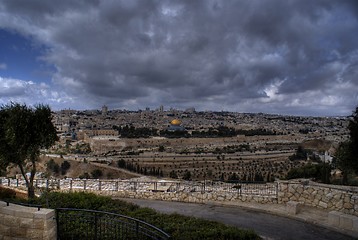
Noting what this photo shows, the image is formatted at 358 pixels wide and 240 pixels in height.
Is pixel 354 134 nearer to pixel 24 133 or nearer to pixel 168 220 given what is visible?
pixel 168 220

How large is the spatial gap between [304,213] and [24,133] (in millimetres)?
11868

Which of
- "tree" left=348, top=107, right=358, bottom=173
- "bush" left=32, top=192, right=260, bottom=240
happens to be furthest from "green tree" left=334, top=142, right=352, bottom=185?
"bush" left=32, top=192, right=260, bottom=240

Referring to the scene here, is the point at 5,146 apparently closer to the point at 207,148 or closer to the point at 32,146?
the point at 32,146

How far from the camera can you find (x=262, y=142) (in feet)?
383

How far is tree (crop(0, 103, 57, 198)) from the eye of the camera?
13.7m

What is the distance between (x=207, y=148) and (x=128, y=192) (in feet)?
291

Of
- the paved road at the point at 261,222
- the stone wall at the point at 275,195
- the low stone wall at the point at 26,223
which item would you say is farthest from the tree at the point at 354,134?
the low stone wall at the point at 26,223

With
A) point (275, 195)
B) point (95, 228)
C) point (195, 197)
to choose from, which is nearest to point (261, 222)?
point (275, 195)

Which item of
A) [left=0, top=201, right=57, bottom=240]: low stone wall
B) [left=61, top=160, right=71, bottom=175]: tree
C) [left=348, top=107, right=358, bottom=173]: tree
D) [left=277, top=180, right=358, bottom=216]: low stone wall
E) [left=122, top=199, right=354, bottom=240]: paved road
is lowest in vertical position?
[left=61, top=160, right=71, bottom=175]: tree

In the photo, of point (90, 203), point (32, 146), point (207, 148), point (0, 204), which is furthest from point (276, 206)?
point (207, 148)

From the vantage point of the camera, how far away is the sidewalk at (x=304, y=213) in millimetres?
9542

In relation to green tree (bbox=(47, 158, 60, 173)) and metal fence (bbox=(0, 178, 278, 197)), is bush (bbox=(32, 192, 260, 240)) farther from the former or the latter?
green tree (bbox=(47, 158, 60, 173))

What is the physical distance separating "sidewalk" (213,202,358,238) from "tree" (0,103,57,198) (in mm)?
8693

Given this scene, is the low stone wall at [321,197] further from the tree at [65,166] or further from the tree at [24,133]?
the tree at [65,166]
